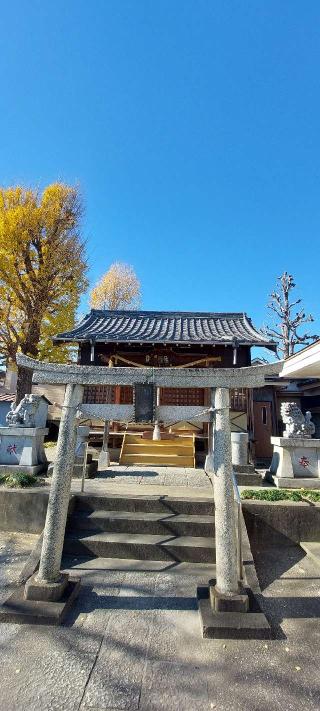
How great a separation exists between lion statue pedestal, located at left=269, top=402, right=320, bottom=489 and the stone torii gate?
370 centimetres

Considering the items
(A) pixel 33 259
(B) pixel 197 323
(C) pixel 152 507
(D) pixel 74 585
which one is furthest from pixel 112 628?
(A) pixel 33 259

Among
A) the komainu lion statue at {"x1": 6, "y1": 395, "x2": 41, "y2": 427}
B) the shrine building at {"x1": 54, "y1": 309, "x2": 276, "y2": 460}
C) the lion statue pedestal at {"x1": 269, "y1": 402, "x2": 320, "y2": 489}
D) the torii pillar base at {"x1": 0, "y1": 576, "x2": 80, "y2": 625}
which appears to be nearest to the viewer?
the torii pillar base at {"x1": 0, "y1": 576, "x2": 80, "y2": 625}

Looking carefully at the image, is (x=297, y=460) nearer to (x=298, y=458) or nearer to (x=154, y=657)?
(x=298, y=458)

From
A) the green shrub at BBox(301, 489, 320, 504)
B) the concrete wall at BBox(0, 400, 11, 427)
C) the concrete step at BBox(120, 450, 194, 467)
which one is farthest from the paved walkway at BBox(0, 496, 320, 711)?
the concrete wall at BBox(0, 400, 11, 427)

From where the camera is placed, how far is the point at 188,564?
5203 millimetres

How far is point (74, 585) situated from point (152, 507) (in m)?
2.05

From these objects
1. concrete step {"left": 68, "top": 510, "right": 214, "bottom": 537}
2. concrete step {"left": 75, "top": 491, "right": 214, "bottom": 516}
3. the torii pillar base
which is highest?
concrete step {"left": 75, "top": 491, "right": 214, "bottom": 516}

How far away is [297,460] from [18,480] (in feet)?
21.0

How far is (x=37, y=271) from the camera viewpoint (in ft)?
45.8

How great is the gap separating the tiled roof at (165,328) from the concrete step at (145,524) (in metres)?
6.76

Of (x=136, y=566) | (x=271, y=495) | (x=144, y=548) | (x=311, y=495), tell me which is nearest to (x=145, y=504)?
(x=144, y=548)

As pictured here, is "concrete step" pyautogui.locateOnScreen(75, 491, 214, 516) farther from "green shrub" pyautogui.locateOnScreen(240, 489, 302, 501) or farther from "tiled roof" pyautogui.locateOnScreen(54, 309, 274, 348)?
"tiled roof" pyautogui.locateOnScreen(54, 309, 274, 348)

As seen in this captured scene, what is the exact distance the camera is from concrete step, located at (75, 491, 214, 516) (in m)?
6.03

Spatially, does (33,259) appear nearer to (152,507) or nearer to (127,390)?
(127,390)
